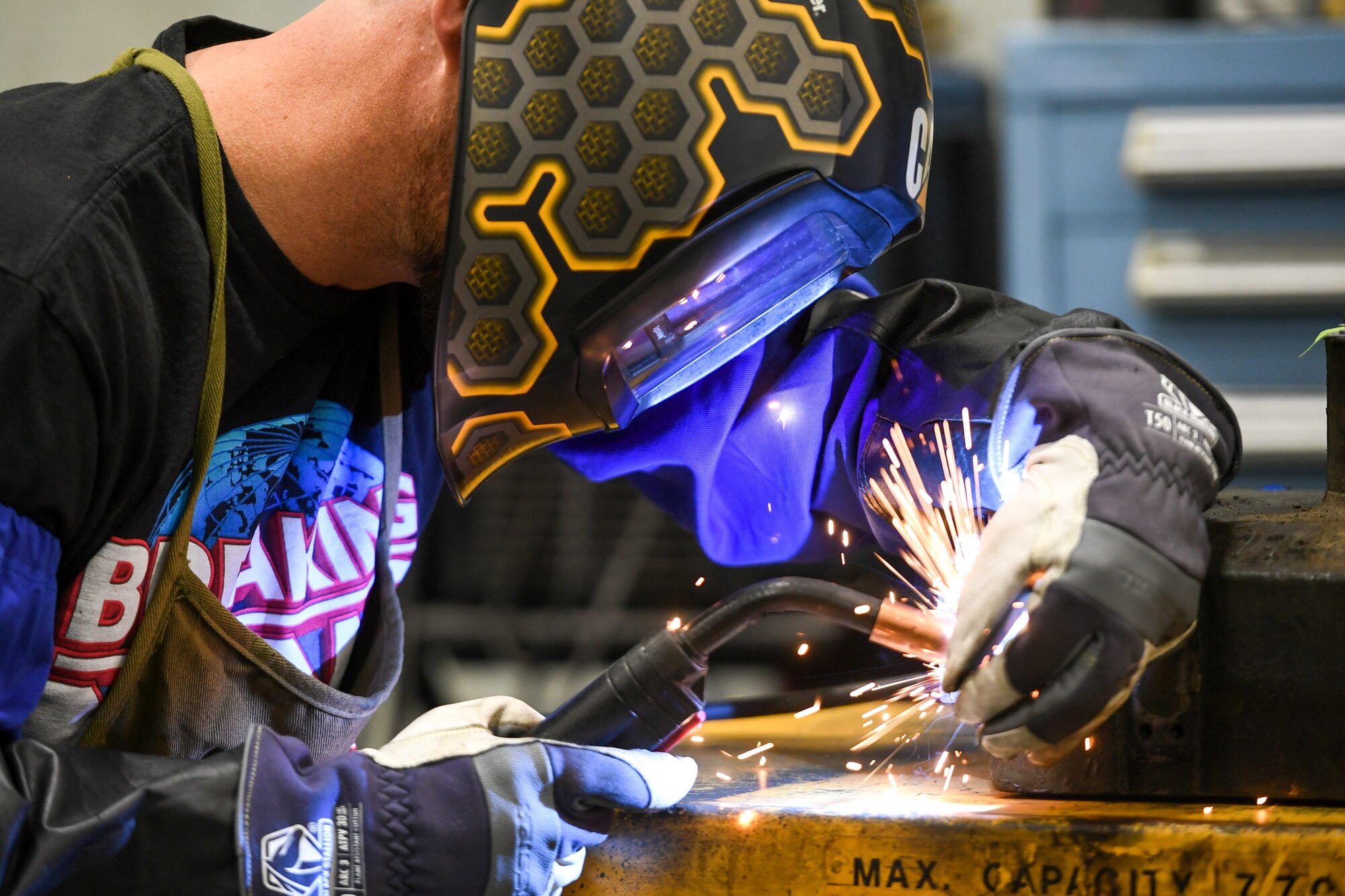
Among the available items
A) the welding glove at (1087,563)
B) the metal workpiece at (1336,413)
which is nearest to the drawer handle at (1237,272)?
the metal workpiece at (1336,413)

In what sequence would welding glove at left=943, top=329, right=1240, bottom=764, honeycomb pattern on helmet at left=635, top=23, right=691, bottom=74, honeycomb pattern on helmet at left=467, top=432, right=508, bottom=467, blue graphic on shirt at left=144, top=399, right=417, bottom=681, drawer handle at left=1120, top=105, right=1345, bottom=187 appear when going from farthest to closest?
drawer handle at left=1120, top=105, right=1345, bottom=187 < blue graphic on shirt at left=144, top=399, right=417, bottom=681 < honeycomb pattern on helmet at left=467, top=432, right=508, bottom=467 < honeycomb pattern on helmet at left=635, top=23, right=691, bottom=74 < welding glove at left=943, top=329, right=1240, bottom=764

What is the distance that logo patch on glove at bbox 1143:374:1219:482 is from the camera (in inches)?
38.8

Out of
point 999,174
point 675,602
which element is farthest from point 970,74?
point 675,602

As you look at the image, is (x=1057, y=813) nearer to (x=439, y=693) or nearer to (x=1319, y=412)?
(x=1319, y=412)

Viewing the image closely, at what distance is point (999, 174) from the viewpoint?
3125mm

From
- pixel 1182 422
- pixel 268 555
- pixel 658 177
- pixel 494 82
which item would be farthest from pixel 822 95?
pixel 268 555

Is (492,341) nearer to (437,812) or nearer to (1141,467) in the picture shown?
(437,812)

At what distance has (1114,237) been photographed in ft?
8.89

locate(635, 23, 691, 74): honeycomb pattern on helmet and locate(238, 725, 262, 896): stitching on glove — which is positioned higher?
locate(635, 23, 691, 74): honeycomb pattern on helmet

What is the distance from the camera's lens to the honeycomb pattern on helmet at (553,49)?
1026 mm

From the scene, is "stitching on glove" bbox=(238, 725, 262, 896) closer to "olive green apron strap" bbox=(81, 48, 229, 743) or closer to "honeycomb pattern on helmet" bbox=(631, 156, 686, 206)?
"olive green apron strap" bbox=(81, 48, 229, 743)

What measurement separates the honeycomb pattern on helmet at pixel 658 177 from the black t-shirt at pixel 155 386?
36 cm

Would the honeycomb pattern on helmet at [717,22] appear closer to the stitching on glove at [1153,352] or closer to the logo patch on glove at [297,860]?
the stitching on glove at [1153,352]

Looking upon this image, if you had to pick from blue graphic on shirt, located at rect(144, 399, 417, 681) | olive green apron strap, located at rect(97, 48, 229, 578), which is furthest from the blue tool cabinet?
olive green apron strap, located at rect(97, 48, 229, 578)
